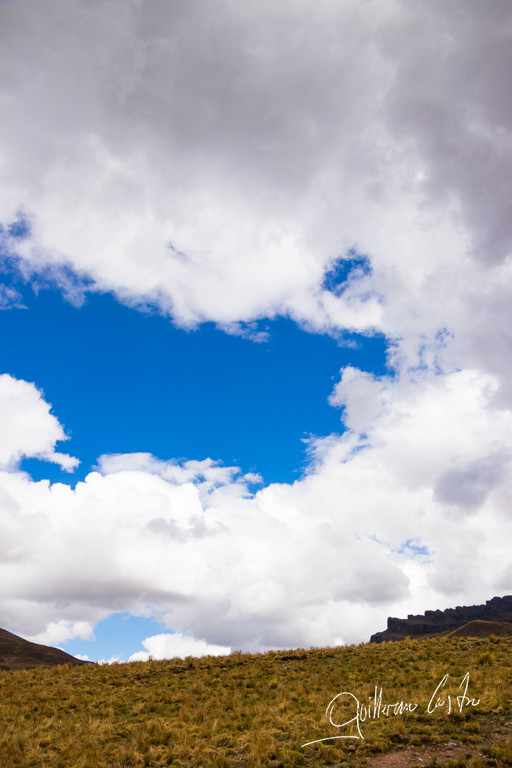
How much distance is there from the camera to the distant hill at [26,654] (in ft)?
346

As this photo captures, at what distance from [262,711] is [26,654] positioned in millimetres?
128487

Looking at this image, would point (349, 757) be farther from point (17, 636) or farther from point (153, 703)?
point (17, 636)

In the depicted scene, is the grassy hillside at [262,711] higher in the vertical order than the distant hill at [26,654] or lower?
higher

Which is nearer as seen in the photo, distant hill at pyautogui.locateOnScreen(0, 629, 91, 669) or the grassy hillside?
the grassy hillside

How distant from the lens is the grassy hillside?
13.4 metres

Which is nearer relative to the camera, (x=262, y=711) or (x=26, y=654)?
(x=262, y=711)

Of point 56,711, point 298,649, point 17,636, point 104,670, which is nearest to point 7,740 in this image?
point 56,711

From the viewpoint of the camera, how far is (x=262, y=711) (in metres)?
17.8

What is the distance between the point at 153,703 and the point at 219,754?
8086 mm

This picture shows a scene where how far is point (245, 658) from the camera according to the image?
2958 centimetres

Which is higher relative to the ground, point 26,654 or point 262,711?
point 262,711

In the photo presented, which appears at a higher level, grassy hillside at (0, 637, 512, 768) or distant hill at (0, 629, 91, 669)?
grassy hillside at (0, 637, 512, 768)

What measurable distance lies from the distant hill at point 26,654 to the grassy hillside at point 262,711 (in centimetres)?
9331

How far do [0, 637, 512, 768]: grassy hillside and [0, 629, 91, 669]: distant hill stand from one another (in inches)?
3674
